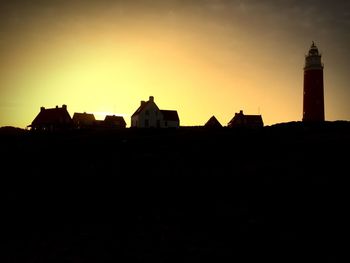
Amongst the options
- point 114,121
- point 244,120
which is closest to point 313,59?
point 244,120

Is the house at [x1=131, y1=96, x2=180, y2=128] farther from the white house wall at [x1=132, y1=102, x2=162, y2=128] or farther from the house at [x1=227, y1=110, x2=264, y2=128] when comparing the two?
the house at [x1=227, y1=110, x2=264, y2=128]

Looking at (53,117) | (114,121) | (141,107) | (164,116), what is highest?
(141,107)

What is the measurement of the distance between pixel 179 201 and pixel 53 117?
60211 mm

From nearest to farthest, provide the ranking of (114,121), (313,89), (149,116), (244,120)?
(313,89) → (149,116) → (244,120) → (114,121)

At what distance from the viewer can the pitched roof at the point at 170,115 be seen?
7128 cm

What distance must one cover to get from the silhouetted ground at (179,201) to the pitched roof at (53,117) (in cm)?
4127

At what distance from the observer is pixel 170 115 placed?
72688 mm

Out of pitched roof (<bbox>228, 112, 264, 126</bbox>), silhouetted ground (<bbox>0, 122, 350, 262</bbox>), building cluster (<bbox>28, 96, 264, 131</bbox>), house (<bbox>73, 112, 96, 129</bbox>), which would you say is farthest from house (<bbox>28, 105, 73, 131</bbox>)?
silhouetted ground (<bbox>0, 122, 350, 262</bbox>)

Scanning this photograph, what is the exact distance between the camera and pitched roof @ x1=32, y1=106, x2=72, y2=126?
229ft

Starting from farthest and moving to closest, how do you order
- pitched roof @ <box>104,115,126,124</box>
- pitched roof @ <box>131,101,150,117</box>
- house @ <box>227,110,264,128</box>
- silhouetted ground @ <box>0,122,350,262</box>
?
pitched roof @ <box>104,115,126,124</box>
house @ <box>227,110,264,128</box>
pitched roof @ <box>131,101,150,117</box>
silhouetted ground @ <box>0,122,350,262</box>

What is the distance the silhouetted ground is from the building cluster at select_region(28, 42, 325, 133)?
19.3 meters

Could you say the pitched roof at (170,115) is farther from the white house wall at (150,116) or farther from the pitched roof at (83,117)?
the pitched roof at (83,117)

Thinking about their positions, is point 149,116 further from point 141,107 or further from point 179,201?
point 179,201

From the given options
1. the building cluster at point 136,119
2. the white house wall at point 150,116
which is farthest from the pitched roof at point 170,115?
the white house wall at point 150,116
